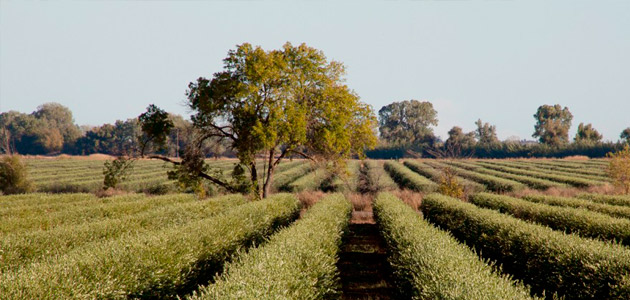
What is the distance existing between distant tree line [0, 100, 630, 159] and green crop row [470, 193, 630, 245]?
61.3 metres

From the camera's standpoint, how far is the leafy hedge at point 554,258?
21.7 ft

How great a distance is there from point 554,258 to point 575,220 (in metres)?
5.17

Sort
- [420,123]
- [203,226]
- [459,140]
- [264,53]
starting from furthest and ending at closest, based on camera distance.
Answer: [420,123]
[459,140]
[264,53]
[203,226]

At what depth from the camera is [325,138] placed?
1848 cm

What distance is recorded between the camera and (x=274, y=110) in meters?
17.8

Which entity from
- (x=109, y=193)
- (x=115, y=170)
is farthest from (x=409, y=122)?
(x=115, y=170)

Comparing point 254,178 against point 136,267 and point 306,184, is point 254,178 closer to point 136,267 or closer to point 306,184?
point 306,184

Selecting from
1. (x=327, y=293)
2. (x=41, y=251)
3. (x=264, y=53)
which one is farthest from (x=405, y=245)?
(x=264, y=53)

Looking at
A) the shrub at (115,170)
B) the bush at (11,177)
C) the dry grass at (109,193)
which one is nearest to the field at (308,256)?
the shrub at (115,170)

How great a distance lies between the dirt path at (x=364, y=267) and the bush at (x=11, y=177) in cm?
2882

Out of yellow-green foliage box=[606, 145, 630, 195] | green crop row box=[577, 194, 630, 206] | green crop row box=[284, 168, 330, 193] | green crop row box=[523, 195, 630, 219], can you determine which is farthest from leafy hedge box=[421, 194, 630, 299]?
yellow-green foliage box=[606, 145, 630, 195]

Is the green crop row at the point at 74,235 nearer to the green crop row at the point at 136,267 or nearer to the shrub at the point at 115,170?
the green crop row at the point at 136,267

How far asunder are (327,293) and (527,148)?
88.4 meters

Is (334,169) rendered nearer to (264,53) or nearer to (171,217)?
(264,53)
